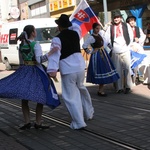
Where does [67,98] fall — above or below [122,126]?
above

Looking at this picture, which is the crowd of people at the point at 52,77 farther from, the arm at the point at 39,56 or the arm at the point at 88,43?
the arm at the point at 88,43

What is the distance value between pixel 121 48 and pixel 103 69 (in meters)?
0.92

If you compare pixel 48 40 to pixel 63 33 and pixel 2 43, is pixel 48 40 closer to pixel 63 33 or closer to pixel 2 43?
pixel 2 43

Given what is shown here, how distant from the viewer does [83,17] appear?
9.76m

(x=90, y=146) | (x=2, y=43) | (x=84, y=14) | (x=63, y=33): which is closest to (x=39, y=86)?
(x=63, y=33)

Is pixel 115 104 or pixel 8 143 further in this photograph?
pixel 115 104

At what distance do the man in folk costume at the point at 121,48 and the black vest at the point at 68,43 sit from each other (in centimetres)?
369

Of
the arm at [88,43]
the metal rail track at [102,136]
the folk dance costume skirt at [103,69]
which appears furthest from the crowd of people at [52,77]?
the arm at [88,43]

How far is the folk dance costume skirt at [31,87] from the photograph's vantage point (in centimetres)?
640

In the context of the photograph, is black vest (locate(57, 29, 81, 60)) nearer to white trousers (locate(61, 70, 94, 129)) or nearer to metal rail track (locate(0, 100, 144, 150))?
Answer: white trousers (locate(61, 70, 94, 129))

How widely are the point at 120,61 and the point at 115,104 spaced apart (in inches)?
74.0

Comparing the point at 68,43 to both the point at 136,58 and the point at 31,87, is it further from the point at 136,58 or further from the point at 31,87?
the point at 136,58

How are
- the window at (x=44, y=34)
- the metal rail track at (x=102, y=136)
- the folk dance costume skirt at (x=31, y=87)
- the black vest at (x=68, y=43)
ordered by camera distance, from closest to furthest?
1. the metal rail track at (x=102, y=136)
2. the folk dance costume skirt at (x=31, y=87)
3. the black vest at (x=68, y=43)
4. the window at (x=44, y=34)

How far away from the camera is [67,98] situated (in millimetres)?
6617
